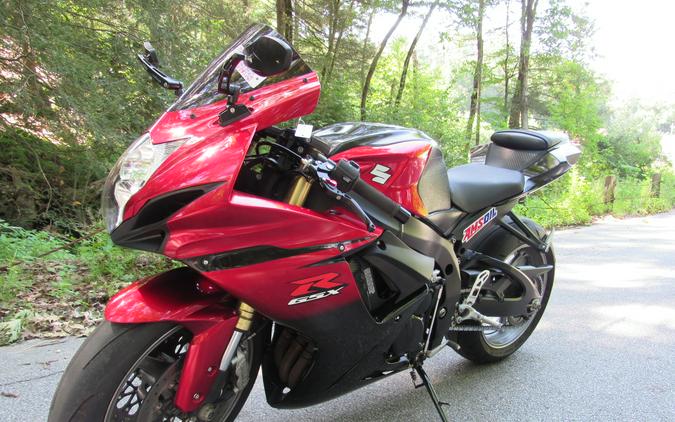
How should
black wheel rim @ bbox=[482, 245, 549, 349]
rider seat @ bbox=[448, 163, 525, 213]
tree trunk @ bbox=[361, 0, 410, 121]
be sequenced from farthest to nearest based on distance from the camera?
tree trunk @ bbox=[361, 0, 410, 121] < black wheel rim @ bbox=[482, 245, 549, 349] < rider seat @ bbox=[448, 163, 525, 213]

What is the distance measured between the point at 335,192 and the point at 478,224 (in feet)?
3.53

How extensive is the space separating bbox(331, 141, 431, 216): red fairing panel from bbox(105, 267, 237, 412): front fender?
26.8 inches

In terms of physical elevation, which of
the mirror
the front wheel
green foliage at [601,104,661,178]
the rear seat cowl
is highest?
the mirror

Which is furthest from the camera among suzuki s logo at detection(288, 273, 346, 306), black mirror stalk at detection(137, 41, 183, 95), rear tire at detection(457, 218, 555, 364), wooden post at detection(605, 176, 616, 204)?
wooden post at detection(605, 176, 616, 204)

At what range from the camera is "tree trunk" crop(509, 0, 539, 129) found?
15.5m

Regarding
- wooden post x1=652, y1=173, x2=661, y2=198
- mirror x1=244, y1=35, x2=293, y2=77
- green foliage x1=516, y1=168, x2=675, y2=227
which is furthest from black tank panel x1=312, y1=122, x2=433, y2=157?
wooden post x1=652, y1=173, x2=661, y2=198

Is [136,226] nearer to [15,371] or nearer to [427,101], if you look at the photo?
[15,371]

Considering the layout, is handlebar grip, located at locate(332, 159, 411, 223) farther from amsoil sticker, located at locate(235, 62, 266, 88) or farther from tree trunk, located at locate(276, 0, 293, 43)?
tree trunk, located at locate(276, 0, 293, 43)

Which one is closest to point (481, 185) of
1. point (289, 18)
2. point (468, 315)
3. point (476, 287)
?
point (476, 287)

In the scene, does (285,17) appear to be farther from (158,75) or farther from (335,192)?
(335,192)

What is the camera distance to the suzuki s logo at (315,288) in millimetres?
1598

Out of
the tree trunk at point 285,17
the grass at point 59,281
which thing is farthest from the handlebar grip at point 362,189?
the tree trunk at point 285,17

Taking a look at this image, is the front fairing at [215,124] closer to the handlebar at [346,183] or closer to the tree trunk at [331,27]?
the handlebar at [346,183]

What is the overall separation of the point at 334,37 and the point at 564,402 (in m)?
11.2
